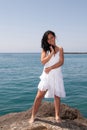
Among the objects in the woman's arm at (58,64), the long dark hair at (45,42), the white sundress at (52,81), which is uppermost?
the long dark hair at (45,42)

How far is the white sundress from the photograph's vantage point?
269 inches

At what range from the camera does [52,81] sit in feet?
22.6

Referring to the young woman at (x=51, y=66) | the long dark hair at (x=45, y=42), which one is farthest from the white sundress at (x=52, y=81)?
the long dark hair at (x=45, y=42)

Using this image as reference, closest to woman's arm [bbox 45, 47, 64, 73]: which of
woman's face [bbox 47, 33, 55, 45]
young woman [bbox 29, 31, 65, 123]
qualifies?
young woman [bbox 29, 31, 65, 123]

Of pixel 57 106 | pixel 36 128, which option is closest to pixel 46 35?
pixel 57 106

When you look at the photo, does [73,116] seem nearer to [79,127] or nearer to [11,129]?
[79,127]

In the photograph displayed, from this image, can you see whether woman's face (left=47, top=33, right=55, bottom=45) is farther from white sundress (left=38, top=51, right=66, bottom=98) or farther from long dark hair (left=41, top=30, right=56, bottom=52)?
white sundress (left=38, top=51, right=66, bottom=98)

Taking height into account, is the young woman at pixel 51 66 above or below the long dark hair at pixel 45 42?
below

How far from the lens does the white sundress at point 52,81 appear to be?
269 inches

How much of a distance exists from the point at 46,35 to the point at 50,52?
42cm

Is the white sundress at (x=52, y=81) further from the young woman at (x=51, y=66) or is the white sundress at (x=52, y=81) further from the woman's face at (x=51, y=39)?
the woman's face at (x=51, y=39)

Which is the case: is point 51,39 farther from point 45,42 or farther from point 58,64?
point 58,64

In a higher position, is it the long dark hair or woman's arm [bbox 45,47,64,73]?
the long dark hair

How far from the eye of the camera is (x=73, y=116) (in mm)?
8781
